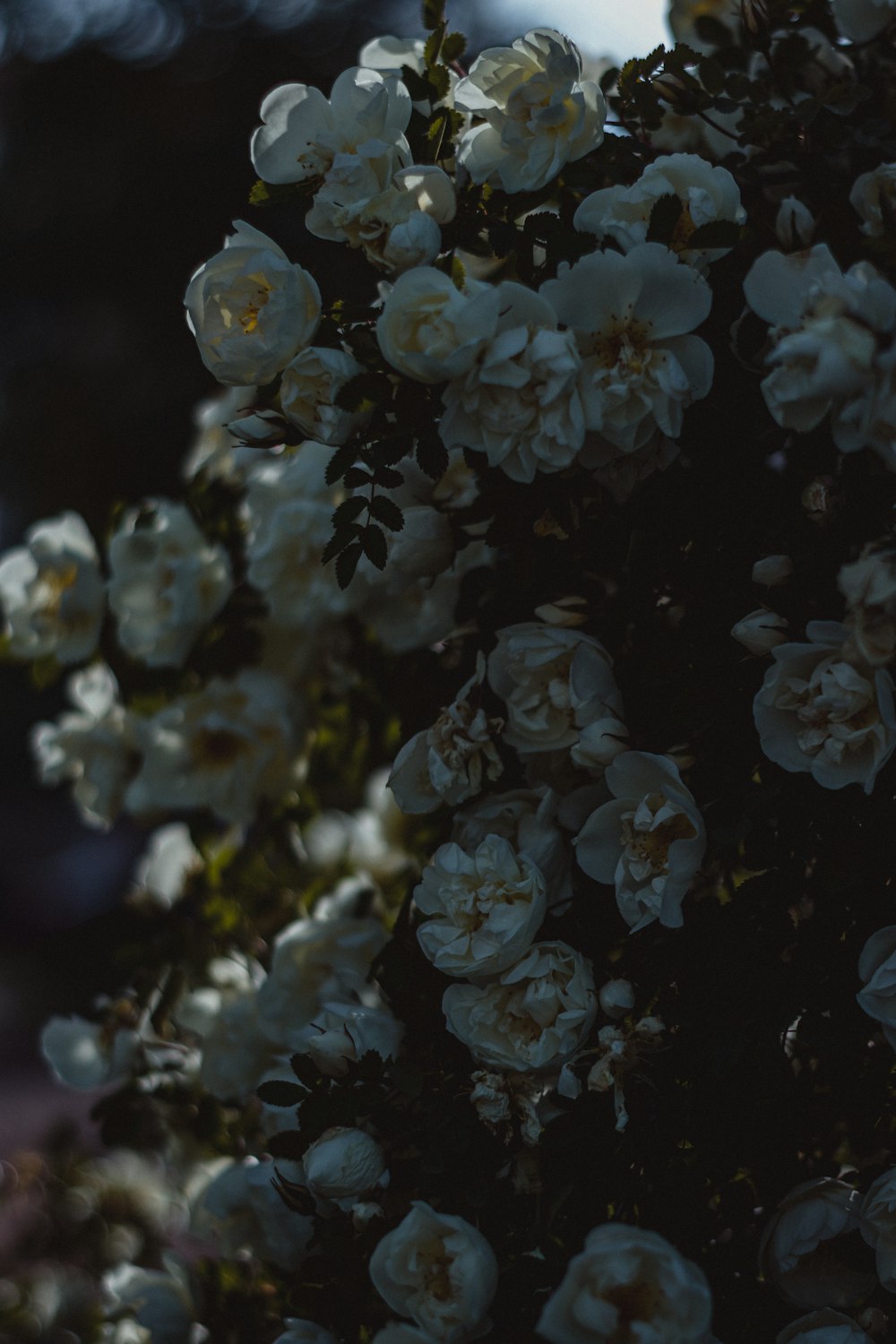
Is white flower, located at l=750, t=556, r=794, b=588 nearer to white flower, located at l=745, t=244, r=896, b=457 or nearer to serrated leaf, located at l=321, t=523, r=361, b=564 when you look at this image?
white flower, located at l=745, t=244, r=896, b=457

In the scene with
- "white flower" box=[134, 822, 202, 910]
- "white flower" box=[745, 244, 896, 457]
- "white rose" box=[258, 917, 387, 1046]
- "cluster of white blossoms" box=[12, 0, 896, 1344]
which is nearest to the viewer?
"white flower" box=[745, 244, 896, 457]

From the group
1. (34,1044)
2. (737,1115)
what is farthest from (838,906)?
(34,1044)

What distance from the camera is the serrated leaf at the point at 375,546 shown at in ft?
3.25

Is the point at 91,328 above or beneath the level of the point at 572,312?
beneath

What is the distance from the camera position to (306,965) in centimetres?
131

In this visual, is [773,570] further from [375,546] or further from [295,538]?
[295,538]

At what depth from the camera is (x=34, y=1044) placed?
5.96 meters

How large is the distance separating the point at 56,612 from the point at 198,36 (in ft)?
22.4

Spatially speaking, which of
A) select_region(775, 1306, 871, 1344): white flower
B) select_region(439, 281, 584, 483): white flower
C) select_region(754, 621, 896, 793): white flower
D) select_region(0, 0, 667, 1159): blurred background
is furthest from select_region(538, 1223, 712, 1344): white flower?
select_region(0, 0, 667, 1159): blurred background

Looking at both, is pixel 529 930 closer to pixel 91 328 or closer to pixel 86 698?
pixel 86 698

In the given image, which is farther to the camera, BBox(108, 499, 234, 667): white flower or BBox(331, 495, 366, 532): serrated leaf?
BBox(108, 499, 234, 667): white flower

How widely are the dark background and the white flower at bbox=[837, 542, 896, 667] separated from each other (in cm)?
A: 639

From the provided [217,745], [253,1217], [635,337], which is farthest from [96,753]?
[635,337]

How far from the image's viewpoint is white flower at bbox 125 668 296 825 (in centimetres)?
152
